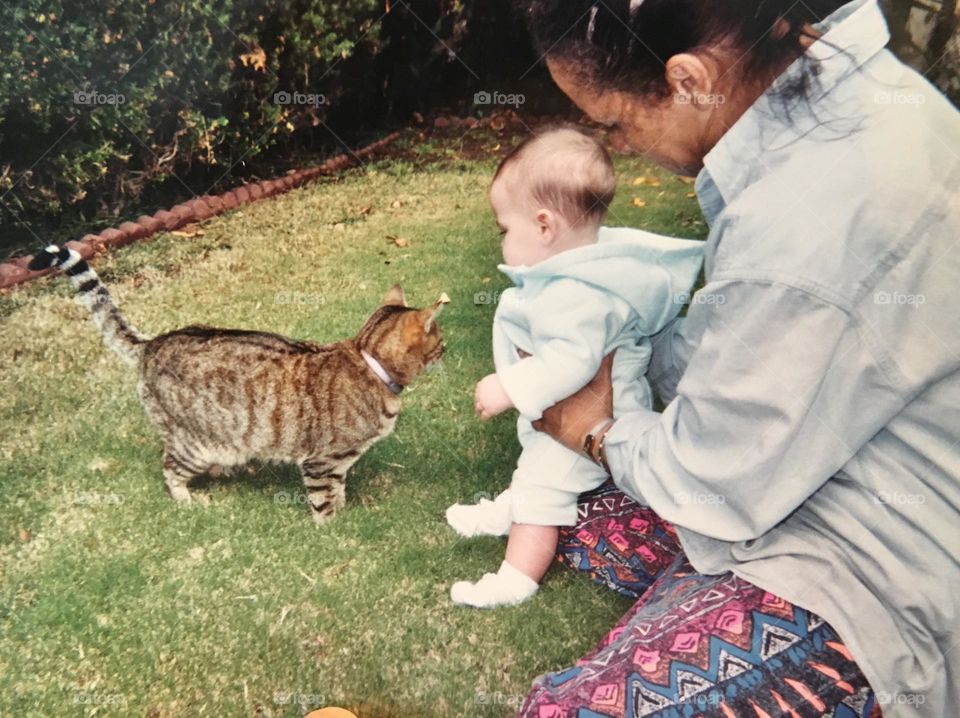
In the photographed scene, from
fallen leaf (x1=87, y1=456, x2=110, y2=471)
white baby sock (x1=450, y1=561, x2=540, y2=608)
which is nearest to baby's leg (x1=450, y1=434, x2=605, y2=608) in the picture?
white baby sock (x1=450, y1=561, x2=540, y2=608)

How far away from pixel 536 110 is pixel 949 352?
129cm

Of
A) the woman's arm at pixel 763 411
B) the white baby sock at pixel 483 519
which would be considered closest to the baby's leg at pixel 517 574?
the white baby sock at pixel 483 519

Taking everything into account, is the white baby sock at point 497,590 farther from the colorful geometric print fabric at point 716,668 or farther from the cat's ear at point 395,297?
the cat's ear at point 395,297

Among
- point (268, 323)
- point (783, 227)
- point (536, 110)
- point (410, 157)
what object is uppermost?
point (783, 227)

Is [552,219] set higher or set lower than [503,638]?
higher

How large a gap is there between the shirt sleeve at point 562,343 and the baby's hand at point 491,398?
0.02 meters

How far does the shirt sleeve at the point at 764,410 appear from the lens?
1109 mm

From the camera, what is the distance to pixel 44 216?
203 centimetres

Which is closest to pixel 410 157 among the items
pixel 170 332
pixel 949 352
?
pixel 170 332

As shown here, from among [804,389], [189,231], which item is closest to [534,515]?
[804,389]

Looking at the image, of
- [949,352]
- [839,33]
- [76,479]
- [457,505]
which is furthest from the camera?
[457,505]

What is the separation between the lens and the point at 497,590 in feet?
5.76

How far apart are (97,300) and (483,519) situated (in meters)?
1.07

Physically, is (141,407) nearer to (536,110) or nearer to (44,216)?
(44,216)
